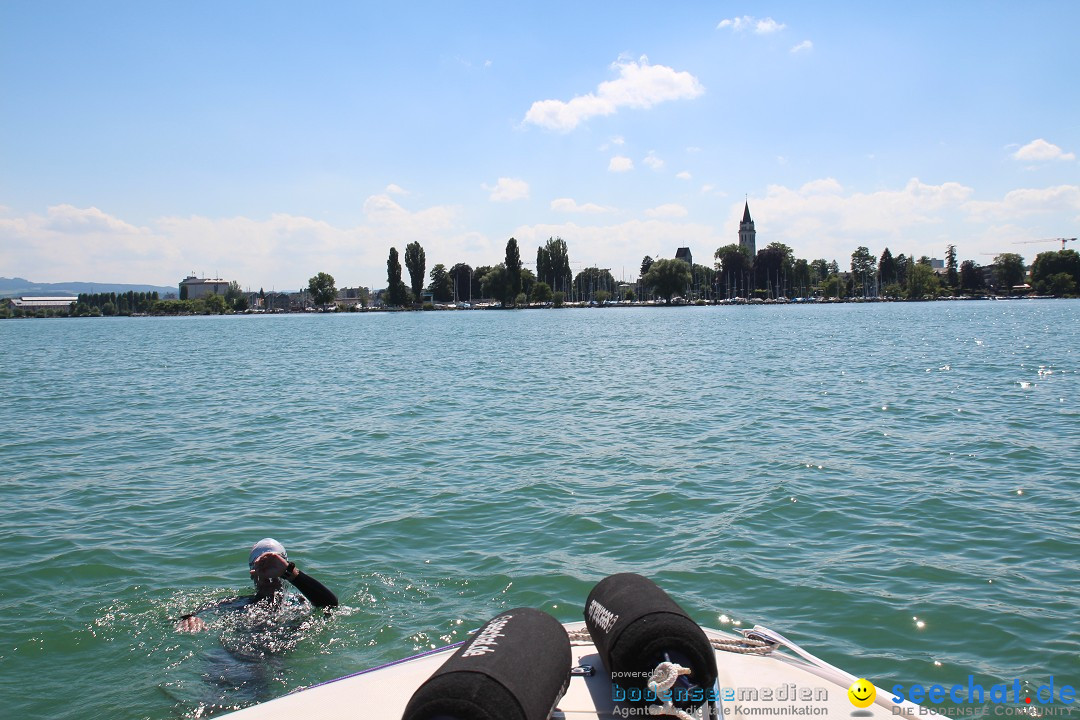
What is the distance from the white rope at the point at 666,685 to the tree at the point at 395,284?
18942 centimetres

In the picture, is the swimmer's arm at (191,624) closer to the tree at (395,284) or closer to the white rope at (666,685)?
the white rope at (666,685)

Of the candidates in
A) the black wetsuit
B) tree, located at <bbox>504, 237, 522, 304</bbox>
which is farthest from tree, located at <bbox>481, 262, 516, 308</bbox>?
the black wetsuit

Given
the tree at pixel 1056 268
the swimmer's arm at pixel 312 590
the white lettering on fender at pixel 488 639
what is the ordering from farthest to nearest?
1. the tree at pixel 1056 268
2. the swimmer's arm at pixel 312 590
3. the white lettering on fender at pixel 488 639

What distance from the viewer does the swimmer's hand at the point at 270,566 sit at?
8.08 metres

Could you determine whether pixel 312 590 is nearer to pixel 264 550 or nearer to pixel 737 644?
pixel 264 550

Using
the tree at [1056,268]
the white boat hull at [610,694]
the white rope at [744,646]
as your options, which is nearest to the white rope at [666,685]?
the white boat hull at [610,694]

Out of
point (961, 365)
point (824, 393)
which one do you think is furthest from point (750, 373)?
point (961, 365)

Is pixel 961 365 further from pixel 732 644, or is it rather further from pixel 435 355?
pixel 732 644

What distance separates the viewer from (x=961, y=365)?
38000 millimetres

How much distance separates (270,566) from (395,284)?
187573mm

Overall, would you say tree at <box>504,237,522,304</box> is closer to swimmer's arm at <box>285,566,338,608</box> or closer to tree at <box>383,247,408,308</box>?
tree at <box>383,247,408,308</box>

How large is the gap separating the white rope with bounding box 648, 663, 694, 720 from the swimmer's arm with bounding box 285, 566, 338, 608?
18.1ft

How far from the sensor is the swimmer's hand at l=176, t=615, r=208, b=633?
8484 millimetres

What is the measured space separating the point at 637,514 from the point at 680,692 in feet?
29.3
